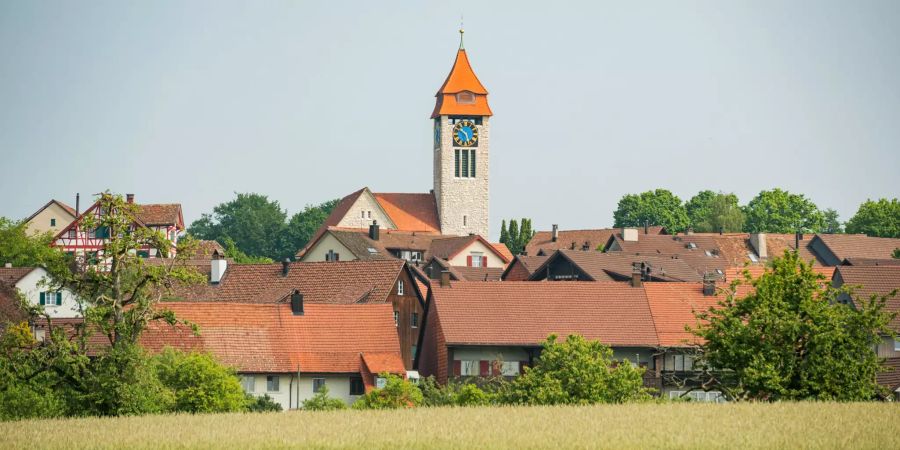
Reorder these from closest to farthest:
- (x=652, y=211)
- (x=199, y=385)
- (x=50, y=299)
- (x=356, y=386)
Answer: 1. (x=199, y=385)
2. (x=356, y=386)
3. (x=50, y=299)
4. (x=652, y=211)

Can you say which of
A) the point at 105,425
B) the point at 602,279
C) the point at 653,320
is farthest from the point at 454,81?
the point at 105,425

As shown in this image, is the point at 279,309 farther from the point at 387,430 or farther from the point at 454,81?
the point at 454,81

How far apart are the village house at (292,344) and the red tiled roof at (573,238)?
65967 mm

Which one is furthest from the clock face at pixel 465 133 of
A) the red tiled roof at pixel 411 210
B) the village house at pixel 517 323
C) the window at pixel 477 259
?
the village house at pixel 517 323

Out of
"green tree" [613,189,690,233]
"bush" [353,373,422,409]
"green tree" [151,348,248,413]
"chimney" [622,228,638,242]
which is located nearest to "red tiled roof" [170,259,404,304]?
"bush" [353,373,422,409]

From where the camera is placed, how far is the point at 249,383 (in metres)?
69.9

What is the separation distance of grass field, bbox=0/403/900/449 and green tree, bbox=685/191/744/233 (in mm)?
115860

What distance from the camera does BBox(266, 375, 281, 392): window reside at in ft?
230

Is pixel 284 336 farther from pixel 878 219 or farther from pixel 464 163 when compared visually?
pixel 878 219

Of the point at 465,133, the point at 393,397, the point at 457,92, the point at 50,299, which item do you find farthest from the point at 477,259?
the point at 393,397

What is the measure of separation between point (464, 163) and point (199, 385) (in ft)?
298

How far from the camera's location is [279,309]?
74125mm

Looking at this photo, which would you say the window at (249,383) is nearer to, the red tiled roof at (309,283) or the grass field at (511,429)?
the red tiled roof at (309,283)

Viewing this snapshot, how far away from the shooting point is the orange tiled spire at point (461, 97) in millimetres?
147625
